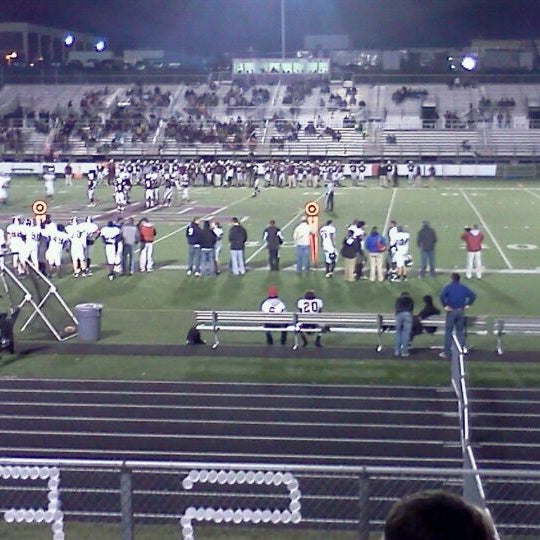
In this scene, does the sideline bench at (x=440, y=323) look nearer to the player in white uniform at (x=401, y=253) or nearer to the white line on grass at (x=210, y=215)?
the player in white uniform at (x=401, y=253)

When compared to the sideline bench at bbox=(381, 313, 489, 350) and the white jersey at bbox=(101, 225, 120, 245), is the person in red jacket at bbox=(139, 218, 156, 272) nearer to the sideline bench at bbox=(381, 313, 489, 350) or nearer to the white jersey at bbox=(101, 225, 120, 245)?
the white jersey at bbox=(101, 225, 120, 245)

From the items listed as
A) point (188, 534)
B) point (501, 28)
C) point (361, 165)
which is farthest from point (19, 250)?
point (501, 28)

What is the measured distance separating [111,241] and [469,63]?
4683 centimetres

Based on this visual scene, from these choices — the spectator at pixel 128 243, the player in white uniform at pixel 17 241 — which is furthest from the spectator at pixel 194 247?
the player in white uniform at pixel 17 241

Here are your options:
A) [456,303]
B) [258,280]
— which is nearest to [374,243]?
[258,280]

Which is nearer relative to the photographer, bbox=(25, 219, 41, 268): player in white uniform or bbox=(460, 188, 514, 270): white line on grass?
bbox=(25, 219, 41, 268): player in white uniform

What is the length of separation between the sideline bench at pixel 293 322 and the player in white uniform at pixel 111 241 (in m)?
5.93

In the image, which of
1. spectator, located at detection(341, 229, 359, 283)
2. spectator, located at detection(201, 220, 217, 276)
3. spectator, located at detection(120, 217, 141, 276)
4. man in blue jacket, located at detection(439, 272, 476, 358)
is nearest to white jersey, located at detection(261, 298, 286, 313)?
man in blue jacket, located at detection(439, 272, 476, 358)

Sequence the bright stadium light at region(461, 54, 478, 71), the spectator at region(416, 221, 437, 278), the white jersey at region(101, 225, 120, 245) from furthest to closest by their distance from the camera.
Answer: the bright stadium light at region(461, 54, 478, 71)
the white jersey at region(101, 225, 120, 245)
the spectator at region(416, 221, 437, 278)

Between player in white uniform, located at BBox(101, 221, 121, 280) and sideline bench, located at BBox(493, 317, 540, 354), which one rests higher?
player in white uniform, located at BBox(101, 221, 121, 280)

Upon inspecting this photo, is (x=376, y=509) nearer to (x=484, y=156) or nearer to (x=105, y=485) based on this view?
(x=105, y=485)

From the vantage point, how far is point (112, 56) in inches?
2933

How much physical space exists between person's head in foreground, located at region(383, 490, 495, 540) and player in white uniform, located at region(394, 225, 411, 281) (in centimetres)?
1675

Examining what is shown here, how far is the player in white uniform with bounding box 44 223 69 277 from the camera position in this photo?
64.8 feet
